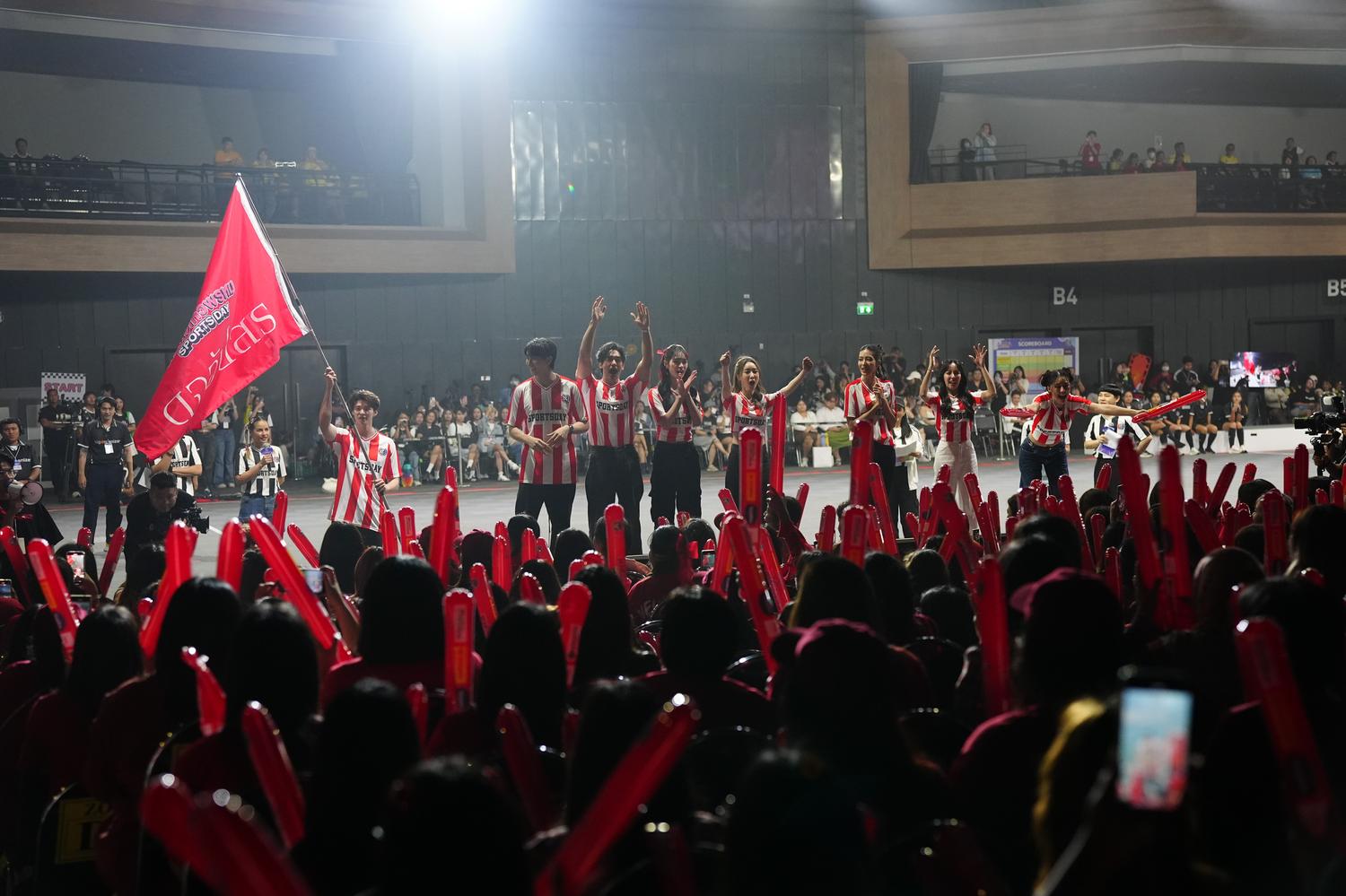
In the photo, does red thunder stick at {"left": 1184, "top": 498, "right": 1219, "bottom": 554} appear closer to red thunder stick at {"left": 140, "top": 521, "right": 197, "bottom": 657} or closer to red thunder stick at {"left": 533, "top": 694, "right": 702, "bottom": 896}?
red thunder stick at {"left": 140, "top": 521, "right": 197, "bottom": 657}

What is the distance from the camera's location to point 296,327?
8.23 meters

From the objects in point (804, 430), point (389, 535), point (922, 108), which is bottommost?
point (804, 430)

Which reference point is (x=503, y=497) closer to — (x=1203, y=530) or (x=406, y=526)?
(x=406, y=526)

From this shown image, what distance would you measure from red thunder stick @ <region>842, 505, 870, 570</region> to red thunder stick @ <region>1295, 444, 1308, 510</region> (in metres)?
2.51

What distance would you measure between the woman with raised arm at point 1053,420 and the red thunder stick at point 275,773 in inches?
371

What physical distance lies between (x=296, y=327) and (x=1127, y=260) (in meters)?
21.5

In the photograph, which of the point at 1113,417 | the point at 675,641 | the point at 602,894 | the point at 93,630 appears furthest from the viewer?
the point at 1113,417

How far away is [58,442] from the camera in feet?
65.0

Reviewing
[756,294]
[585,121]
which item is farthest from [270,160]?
[756,294]

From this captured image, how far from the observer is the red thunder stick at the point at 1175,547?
3.46m

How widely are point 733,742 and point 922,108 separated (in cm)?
2694

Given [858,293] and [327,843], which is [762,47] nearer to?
[858,293]

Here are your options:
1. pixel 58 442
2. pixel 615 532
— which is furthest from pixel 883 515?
pixel 58 442

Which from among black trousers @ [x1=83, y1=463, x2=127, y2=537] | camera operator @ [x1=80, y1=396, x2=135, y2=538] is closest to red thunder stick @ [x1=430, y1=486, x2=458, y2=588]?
camera operator @ [x1=80, y1=396, x2=135, y2=538]
